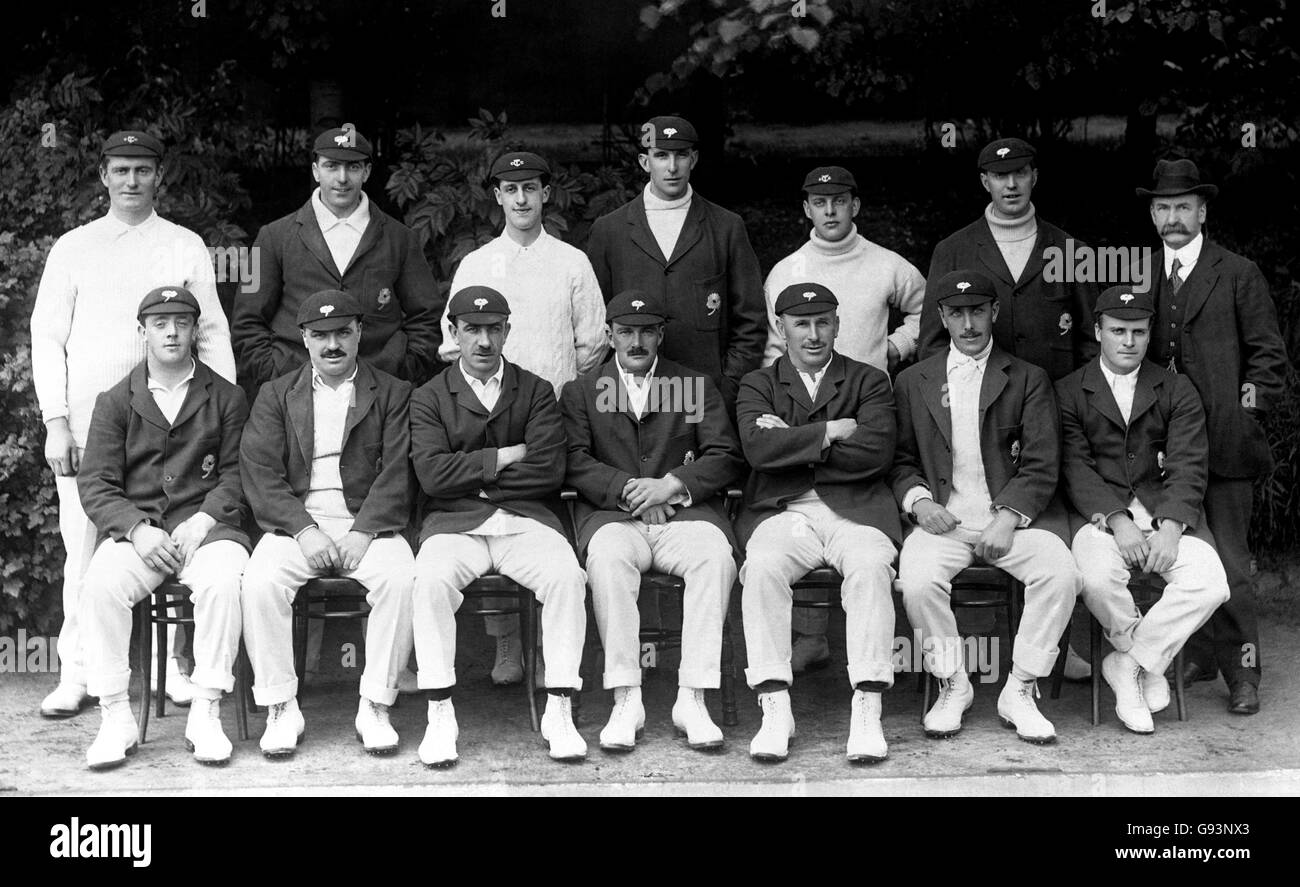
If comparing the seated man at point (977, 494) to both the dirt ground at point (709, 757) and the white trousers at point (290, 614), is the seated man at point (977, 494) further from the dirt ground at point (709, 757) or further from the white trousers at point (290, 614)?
the white trousers at point (290, 614)

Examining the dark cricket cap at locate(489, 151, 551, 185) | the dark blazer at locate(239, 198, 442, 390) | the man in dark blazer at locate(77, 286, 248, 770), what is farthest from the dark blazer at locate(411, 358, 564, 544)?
the dark cricket cap at locate(489, 151, 551, 185)

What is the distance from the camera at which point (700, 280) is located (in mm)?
6410

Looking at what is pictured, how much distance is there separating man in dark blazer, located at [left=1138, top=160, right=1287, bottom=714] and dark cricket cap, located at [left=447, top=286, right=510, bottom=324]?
8.32 feet

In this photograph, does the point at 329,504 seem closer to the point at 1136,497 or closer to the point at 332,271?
the point at 332,271

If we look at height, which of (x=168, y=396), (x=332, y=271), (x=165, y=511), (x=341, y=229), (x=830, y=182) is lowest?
(x=165, y=511)

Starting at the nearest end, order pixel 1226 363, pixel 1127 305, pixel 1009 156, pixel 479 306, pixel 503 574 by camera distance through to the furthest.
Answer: pixel 503 574 → pixel 479 306 → pixel 1127 305 → pixel 1226 363 → pixel 1009 156

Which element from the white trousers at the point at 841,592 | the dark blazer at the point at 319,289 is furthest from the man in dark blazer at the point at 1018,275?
the dark blazer at the point at 319,289

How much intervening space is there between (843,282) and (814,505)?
3.38ft

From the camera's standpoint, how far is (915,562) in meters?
5.73

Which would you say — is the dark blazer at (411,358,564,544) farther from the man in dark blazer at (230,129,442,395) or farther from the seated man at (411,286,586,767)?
the man in dark blazer at (230,129,442,395)

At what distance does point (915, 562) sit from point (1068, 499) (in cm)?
73

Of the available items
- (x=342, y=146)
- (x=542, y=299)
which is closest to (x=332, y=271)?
(x=342, y=146)

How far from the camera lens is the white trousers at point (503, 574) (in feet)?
18.1

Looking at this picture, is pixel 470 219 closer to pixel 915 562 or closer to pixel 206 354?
pixel 206 354
